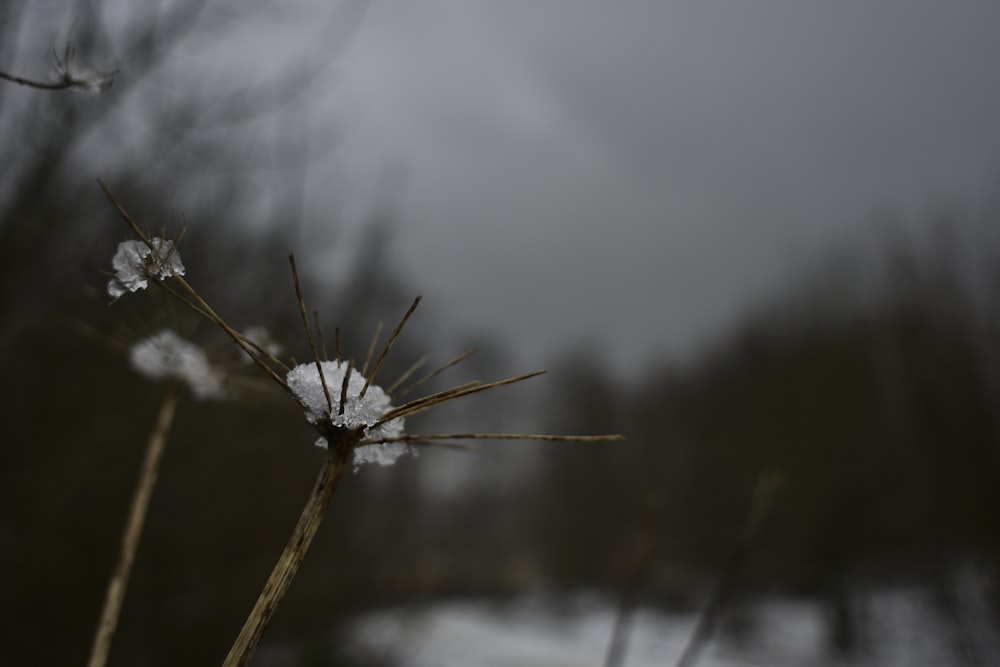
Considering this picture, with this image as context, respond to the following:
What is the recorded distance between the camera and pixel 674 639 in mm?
15969

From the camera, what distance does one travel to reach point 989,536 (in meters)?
10.0

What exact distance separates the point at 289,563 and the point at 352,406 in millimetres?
161

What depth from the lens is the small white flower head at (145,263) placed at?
2.21 ft

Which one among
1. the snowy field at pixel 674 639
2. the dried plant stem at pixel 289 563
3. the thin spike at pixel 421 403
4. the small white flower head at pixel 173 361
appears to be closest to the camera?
the dried plant stem at pixel 289 563

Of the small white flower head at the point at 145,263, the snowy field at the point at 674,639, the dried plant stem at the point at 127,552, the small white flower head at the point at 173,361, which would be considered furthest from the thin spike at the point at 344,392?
the snowy field at the point at 674,639

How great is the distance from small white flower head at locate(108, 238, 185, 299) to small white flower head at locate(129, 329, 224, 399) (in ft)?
1.08

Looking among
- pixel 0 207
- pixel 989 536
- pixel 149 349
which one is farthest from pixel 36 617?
pixel 989 536

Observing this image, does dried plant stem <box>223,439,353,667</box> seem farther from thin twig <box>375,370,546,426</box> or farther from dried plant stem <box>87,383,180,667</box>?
dried plant stem <box>87,383,180,667</box>

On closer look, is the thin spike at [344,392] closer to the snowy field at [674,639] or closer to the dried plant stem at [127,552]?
the dried plant stem at [127,552]

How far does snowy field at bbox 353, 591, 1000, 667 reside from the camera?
9.26m

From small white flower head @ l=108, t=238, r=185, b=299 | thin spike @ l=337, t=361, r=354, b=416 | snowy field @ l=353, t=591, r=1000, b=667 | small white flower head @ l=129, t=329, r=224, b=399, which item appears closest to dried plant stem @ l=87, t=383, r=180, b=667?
small white flower head @ l=129, t=329, r=224, b=399

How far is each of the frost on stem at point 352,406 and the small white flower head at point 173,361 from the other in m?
0.35

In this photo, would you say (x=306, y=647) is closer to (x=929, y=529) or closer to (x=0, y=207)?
(x=0, y=207)

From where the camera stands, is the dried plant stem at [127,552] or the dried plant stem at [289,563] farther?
the dried plant stem at [127,552]
